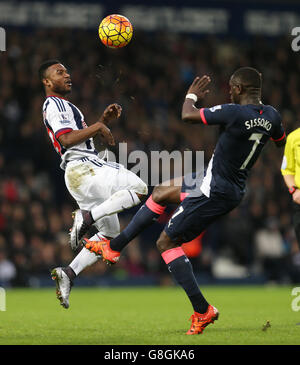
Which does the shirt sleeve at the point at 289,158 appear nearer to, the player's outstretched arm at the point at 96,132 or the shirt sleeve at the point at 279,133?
the shirt sleeve at the point at 279,133

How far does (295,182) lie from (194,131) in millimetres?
10711

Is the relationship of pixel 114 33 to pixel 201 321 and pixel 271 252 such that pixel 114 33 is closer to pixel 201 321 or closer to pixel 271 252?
pixel 201 321

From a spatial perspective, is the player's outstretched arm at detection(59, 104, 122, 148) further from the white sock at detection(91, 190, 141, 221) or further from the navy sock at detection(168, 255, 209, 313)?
the navy sock at detection(168, 255, 209, 313)

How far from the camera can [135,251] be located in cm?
1584

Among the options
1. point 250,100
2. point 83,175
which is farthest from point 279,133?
point 83,175

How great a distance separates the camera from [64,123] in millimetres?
7336

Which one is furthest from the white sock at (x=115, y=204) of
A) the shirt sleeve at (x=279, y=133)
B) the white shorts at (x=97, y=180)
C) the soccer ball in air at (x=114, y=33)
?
the soccer ball in air at (x=114, y=33)

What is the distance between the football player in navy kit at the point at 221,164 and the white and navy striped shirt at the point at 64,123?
56.6 inches

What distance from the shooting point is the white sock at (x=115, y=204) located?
23.9ft

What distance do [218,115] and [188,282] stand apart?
1631 millimetres

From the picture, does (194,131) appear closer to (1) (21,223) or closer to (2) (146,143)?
(2) (146,143)

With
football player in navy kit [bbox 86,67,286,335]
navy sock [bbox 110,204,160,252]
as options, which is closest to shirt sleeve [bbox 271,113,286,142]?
football player in navy kit [bbox 86,67,286,335]

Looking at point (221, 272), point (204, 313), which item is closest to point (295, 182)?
point (204, 313)

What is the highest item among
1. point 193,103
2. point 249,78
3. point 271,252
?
point 249,78
